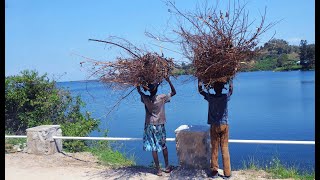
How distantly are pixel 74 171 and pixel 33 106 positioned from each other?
431cm

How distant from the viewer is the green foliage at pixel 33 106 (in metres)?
10.0

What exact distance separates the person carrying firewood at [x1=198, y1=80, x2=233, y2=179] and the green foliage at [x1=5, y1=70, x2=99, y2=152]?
502 cm

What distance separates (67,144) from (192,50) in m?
4.77

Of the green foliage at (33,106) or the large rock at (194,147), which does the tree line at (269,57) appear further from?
the green foliage at (33,106)

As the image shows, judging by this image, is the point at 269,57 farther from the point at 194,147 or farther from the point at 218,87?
the point at 194,147

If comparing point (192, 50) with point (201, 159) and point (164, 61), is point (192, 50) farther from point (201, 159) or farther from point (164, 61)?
point (201, 159)

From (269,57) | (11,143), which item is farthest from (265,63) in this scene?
(11,143)

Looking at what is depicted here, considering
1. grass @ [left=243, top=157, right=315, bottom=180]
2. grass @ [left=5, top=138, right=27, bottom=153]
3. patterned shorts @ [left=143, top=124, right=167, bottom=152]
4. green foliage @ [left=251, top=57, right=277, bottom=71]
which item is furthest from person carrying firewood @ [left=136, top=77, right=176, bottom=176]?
grass @ [left=5, top=138, right=27, bottom=153]
